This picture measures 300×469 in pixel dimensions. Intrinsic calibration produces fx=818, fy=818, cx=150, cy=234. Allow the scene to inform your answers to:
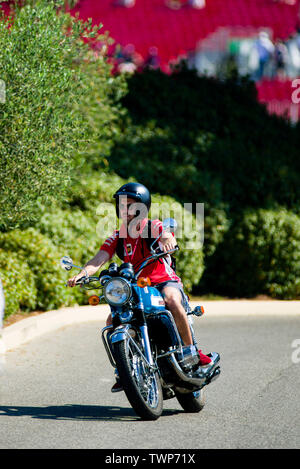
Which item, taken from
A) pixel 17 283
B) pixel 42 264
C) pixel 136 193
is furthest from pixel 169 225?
pixel 42 264

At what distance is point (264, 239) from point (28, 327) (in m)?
5.98

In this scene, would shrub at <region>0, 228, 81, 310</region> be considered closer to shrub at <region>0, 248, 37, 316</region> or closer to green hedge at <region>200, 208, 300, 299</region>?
shrub at <region>0, 248, 37, 316</region>

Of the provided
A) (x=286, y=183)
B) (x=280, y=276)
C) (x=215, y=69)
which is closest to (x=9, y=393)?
(x=280, y=276)

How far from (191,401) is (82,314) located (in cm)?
528

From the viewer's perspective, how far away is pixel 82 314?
12.0m

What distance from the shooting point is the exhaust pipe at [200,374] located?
21.3 feet

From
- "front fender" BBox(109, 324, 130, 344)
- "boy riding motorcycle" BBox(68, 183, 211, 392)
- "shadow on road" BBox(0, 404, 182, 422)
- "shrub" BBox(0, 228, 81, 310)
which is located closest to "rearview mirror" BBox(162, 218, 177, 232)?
"boy riding motorcycle" BBox(68, 183, 211, 392)

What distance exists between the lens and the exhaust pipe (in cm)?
648

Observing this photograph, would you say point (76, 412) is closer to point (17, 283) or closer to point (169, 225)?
point (169, 225)

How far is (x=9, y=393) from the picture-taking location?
7.63 metres

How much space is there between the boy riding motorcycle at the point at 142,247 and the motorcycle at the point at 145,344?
89mm

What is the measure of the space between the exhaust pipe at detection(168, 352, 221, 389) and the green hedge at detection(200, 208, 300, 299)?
7953mm

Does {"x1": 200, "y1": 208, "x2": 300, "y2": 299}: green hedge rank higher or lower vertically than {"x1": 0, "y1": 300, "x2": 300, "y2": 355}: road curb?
higher
